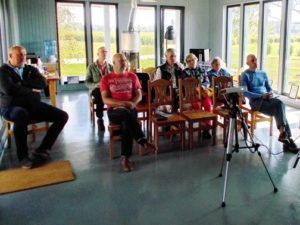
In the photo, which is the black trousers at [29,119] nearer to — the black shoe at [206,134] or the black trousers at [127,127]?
the black trousers at [127,127]

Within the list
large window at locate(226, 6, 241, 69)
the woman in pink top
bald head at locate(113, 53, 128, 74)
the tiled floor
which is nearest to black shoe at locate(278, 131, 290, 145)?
the tiled floor

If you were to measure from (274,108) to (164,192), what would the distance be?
2.06 meters

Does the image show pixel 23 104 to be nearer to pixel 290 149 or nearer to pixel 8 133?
pixel 8 133

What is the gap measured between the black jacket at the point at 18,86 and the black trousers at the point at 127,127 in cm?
93

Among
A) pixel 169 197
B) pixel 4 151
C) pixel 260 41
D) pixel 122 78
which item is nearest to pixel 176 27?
pixel 260 41

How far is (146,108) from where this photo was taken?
419 centimetres

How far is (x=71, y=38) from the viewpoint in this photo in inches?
319

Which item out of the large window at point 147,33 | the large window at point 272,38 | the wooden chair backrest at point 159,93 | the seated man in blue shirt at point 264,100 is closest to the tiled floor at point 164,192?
the seated man in blue shirt at point 264,100

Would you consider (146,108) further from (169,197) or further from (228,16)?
(228,16)

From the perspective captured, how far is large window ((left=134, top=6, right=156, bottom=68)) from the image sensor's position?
860 centimetres

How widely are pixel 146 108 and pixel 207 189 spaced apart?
60.4 inches

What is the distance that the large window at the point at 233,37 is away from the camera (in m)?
8.17

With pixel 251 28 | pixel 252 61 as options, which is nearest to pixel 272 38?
pixel 251 28

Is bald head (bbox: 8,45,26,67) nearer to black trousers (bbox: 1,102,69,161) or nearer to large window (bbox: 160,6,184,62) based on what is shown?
black trousers (bbox: 1,102,69,161)
